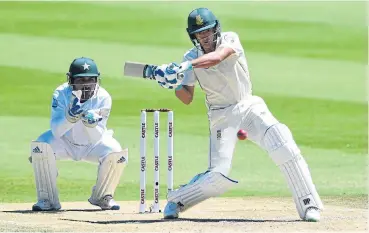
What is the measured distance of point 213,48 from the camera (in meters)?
8.50

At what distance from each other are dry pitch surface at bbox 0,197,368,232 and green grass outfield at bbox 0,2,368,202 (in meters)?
1.10

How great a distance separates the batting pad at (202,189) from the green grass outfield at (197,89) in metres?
2.33

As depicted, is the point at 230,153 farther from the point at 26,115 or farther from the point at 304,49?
the point at 304,49

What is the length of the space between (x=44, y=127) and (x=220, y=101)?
20.5 ft

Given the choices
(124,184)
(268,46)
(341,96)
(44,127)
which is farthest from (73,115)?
(268,46)

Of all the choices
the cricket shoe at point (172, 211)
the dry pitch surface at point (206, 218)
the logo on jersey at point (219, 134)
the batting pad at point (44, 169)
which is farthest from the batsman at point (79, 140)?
the logo on jersey at point (219, 134)

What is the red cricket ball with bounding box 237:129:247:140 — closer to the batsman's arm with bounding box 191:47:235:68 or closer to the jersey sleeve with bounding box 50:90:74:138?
the batsman's arm with bounding box 191:47:235:68

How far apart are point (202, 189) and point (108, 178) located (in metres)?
1.25

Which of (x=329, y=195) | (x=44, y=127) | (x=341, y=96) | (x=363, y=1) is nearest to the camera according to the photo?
(x=329, y=195)

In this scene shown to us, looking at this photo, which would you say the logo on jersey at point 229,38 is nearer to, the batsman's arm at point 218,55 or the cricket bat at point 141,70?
the batsman's arm at point 218,55

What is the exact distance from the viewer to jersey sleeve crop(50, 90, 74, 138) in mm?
9219

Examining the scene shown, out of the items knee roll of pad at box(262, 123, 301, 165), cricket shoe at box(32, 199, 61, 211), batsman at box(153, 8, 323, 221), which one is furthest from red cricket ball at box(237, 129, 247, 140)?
cricket shoe at box(32, 199, 61, 211)

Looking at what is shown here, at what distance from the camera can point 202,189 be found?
8.43 m

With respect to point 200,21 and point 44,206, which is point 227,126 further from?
point 44,206
